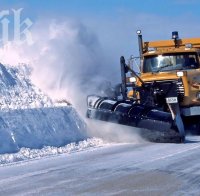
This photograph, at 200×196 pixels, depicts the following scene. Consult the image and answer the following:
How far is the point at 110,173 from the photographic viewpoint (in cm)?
724

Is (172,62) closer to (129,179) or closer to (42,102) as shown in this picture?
(42,102)

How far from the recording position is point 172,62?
13.7 metres

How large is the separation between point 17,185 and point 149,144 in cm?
482

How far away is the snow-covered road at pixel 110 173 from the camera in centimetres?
617

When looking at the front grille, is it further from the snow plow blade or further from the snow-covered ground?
the snow-covered ground

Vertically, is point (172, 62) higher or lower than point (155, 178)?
higher

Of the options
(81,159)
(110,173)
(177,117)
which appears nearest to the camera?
(110,173)

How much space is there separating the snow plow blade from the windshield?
1.76 metres

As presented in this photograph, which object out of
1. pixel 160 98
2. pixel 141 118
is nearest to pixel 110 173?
pixel 141 118

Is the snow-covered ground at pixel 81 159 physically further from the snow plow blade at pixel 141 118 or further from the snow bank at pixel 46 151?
the snow plow blade at pixel 141 118

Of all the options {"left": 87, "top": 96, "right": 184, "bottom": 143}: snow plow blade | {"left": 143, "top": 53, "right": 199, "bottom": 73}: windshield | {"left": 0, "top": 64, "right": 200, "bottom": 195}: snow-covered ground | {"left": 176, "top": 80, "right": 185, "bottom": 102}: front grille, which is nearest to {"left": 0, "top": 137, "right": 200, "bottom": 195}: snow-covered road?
{"left": 0, "top": 64, "right": 200, "bottom": 195}: snow-covered ground

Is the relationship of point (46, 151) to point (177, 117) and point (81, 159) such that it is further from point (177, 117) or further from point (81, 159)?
point (177, 117)

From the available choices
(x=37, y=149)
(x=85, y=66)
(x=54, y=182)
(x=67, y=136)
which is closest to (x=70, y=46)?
(x=85, y=66)

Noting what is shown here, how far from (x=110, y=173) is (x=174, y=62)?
6983 mm
